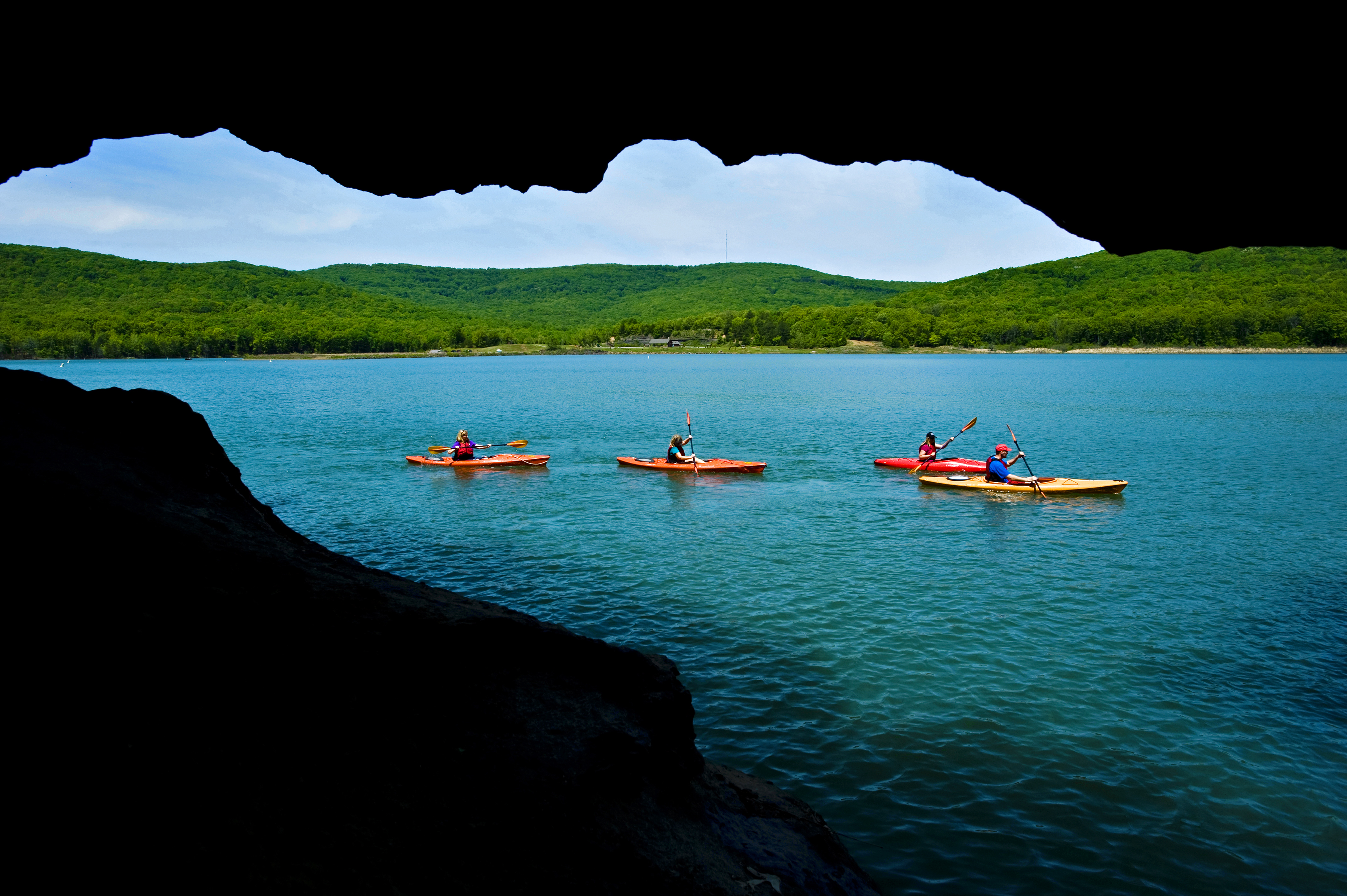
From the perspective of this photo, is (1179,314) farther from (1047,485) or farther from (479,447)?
(479,447)

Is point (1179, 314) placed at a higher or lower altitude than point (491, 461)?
higher

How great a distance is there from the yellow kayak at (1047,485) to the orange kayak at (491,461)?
16022mm

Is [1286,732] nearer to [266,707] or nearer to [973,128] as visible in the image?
[973,128]

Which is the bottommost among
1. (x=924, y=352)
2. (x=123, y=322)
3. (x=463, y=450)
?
(x=463, y=450)

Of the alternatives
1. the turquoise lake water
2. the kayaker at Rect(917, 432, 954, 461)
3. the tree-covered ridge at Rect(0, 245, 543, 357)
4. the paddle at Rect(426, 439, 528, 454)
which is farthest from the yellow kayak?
the tree-covered ridge at Rect(0, 245, 543, 357)

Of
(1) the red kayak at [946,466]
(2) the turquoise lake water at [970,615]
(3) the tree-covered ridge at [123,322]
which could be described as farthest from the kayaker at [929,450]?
(3) the tree-covered ridge at [123,322]

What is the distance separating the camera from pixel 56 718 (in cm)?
370

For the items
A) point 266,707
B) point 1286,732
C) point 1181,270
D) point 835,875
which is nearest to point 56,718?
point 266,707

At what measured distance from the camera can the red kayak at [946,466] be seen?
97.0 ft

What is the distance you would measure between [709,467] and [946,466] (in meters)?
9.29

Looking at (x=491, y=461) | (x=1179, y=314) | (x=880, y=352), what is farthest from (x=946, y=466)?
(x=880, y=352)

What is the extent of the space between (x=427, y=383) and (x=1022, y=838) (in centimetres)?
9635

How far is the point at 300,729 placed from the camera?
14.5 ft

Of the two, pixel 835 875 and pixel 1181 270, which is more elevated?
pixel 1181 270
